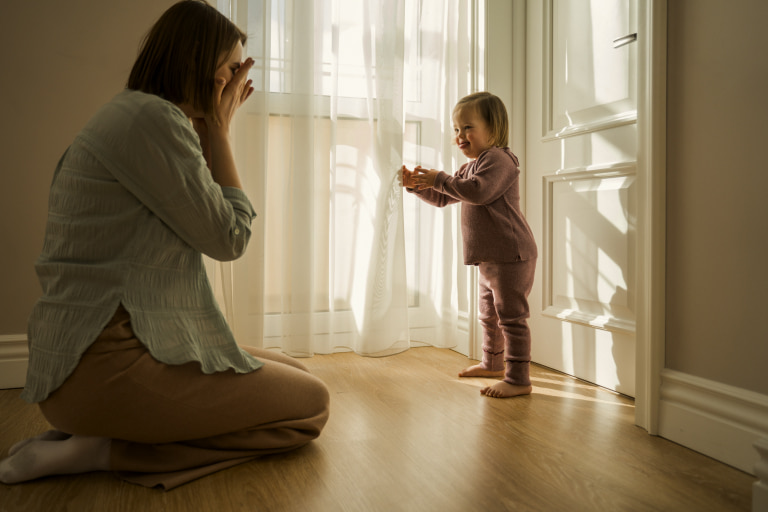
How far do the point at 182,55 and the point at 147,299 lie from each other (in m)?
0.50

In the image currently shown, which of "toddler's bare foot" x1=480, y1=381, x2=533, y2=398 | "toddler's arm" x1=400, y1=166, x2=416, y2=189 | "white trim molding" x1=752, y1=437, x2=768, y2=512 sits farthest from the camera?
"toddler's arm" x1=400, y1=166, x2=416, y2=189

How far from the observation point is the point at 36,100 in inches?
71.1

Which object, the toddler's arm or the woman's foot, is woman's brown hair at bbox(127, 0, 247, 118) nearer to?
the woman's foot

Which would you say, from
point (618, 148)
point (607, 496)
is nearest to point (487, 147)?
point (618, 148)

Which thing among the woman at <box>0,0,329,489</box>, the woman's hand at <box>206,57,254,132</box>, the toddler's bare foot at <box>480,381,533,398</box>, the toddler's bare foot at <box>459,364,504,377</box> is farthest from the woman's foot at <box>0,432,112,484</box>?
the toddler's bare foot at <box>459,364,504,377</box>

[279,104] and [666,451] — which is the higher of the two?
[279,104]

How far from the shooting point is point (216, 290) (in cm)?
201

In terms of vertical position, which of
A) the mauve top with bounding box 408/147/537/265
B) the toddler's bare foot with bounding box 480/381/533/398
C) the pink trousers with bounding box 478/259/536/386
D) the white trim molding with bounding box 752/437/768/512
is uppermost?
the mauve top with bounding box 408/147/537/265

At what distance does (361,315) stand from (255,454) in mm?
972

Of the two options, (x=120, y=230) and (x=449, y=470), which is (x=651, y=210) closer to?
(x=449, y=470)

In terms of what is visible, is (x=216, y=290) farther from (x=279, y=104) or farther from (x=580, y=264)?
(x=580, y=264)

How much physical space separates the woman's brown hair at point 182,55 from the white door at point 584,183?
1200 mm

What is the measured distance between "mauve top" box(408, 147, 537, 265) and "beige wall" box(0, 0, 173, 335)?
1207 millimetres

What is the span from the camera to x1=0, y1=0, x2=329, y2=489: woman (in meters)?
1.03
